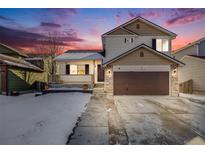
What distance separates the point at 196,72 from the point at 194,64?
87 cm

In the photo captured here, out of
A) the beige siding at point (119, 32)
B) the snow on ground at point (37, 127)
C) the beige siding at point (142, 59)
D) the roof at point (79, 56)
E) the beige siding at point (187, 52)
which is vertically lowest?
the snow on ground at point (37, 127)

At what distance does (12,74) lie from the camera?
15242 millimetres

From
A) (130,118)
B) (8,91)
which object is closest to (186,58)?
(130,118)

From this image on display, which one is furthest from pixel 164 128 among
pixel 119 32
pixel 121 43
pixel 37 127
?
pixel 119 32

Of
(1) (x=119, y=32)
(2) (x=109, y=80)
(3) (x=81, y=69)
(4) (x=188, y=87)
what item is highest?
(1) (x=119, y=32)

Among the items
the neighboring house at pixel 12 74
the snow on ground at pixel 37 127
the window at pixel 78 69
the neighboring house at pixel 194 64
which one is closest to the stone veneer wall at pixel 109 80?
the window at pixel 78 69

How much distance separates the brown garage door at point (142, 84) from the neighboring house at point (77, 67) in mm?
3505

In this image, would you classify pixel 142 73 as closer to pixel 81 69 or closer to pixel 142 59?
pixel 142 59

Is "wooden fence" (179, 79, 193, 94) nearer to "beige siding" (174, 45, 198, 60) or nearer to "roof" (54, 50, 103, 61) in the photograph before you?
"beige siding" (174, 45, 198, 60)

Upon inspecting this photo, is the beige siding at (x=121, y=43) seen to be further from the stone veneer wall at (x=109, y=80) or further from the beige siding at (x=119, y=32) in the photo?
the stone veneer wall at (x=109, y=80)

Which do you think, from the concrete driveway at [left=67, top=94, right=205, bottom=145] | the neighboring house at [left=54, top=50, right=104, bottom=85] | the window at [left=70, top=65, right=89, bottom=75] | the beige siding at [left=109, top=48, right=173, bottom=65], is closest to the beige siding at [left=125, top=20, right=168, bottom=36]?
the beige siding at [left=109, top=48, right=173, bottom=65]

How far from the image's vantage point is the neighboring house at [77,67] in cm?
1784

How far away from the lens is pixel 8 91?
14.0 m
